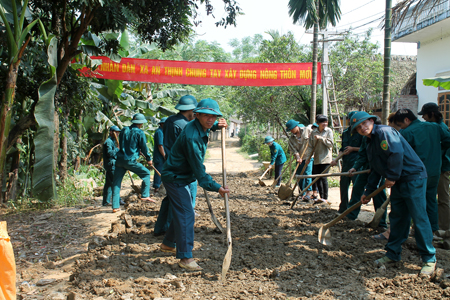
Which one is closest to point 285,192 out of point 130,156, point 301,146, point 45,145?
point 301,146

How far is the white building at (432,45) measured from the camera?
10.8 metres

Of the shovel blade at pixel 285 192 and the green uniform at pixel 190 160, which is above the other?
the green uniform at pixel 190 160

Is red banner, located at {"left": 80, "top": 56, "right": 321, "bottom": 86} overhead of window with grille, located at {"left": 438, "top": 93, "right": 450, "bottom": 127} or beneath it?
overhead

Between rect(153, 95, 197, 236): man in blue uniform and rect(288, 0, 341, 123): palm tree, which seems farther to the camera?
rect(288, 0, 341, 123): palm tree

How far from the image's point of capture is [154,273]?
3594 millimetres

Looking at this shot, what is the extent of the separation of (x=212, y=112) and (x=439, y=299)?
2642 millimetres

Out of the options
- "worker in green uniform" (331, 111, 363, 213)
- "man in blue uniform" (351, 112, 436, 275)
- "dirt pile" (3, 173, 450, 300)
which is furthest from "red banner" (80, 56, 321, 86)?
"man in blue uniform" (351, 112, 436, 275)

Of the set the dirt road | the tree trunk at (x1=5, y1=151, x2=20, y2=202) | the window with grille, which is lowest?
the dirt road

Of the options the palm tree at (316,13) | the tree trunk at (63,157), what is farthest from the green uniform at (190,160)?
the palm tree at (316,13)

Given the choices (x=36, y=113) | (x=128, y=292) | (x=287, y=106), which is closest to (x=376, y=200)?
(x=128, y=292)

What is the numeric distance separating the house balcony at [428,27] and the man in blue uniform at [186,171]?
8.49 meters

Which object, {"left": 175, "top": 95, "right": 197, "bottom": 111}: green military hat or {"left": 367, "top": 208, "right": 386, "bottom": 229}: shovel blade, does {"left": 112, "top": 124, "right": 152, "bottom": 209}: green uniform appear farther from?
{"left": 367, "top": 208, "right": 386, "bottom": 229}: shovel blade

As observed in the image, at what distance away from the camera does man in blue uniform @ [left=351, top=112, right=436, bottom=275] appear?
3.50 m

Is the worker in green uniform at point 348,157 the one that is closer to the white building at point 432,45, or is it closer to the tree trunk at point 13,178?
the tree trunk at point 13,178
